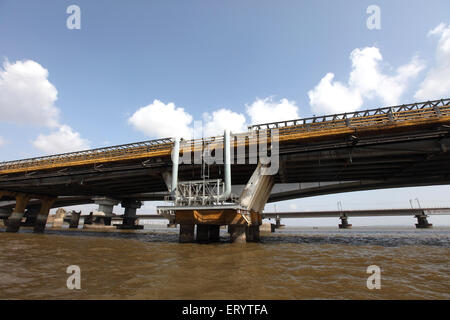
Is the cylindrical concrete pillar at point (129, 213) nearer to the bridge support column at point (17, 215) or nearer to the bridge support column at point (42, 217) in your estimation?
the bridge support column at point (42, 217)

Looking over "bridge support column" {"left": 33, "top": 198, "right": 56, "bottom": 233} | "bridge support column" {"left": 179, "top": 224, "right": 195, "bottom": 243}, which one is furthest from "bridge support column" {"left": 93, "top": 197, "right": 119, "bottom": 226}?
"bridge support column" {"left": 179, "top": 224, "right": 195, "bottom": 243}

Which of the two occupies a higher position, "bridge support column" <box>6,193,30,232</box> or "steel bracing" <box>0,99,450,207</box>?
"steel bracing" <box>0,99,450,207</box>

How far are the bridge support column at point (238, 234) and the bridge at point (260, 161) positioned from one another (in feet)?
0.29

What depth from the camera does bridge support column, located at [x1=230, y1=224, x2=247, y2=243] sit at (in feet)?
59.5

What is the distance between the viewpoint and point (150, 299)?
15.7 ft

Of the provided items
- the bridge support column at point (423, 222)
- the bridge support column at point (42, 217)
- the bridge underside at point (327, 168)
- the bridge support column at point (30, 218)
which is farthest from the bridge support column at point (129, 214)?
the bridge support column at point (423, 222)

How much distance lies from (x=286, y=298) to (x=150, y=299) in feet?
10.3

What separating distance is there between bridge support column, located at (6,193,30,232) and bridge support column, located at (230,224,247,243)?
4116 centimetres

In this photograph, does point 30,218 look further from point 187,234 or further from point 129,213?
point 187,234

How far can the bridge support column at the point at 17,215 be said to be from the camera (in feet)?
120

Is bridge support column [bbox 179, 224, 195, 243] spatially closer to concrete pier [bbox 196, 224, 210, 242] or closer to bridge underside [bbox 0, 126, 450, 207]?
concrete pier [bbox 196, 224, 210, 242]

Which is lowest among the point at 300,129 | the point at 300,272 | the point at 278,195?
the point at 300,272
